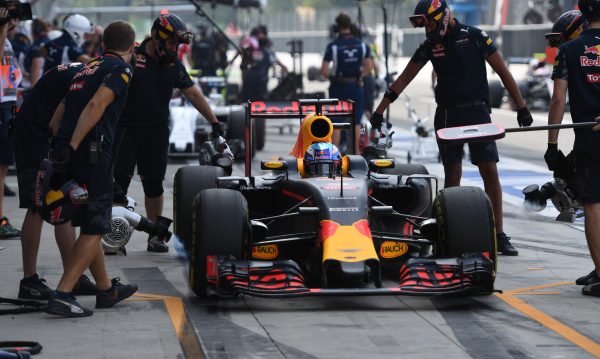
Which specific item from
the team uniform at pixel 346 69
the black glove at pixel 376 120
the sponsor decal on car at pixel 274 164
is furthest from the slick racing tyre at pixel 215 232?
the team uniform at pixel 346 69

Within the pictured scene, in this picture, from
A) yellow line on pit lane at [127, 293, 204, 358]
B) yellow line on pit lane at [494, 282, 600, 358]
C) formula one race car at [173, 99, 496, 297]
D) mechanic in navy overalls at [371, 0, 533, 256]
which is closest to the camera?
yellow line on pit lane at [127, 293, 204, 358]

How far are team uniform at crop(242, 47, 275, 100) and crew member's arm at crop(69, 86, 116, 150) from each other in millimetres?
16587

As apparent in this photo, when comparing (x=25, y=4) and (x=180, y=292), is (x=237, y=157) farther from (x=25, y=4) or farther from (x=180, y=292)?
(x=180, y=292)

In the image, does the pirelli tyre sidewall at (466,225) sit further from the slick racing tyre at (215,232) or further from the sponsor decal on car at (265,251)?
the slick racing tyre at (215,232)

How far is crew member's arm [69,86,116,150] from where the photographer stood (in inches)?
316

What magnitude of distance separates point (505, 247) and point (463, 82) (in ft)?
4.43

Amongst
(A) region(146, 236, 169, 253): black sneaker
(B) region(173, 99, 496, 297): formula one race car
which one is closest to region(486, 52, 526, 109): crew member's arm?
(B) region(173, 99, 496, 297): formula one race car

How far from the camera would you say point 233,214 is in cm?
831

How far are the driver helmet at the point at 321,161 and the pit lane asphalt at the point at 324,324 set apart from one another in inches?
43.6

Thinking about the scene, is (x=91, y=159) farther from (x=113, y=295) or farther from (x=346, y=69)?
(x=346, y=69)

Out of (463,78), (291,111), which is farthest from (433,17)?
(291,111)

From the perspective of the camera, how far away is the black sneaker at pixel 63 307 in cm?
799

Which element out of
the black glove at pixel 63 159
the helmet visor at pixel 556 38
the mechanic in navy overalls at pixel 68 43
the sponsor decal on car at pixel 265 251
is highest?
the helmet visor at pixel 556 38

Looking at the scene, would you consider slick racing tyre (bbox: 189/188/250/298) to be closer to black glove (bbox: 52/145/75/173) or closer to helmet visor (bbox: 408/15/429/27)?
black glove (bbox: 52/145/75/173)
